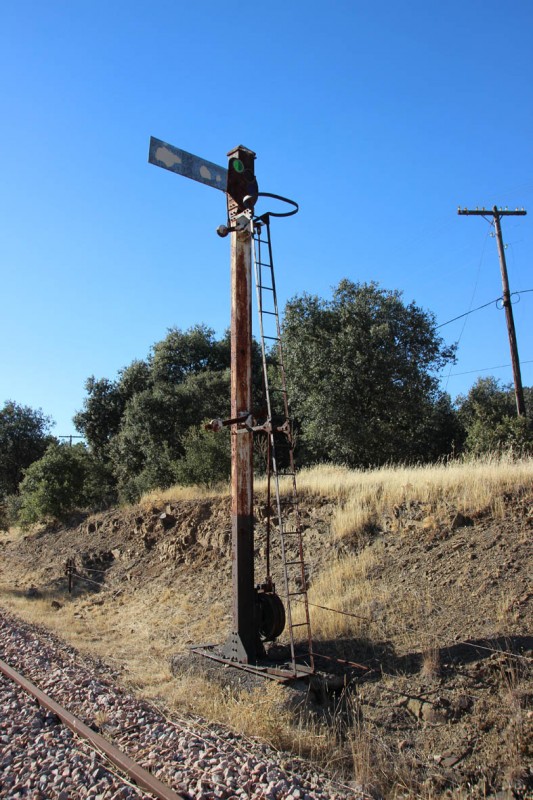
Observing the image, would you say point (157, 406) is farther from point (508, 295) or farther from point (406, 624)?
point (406, 624)

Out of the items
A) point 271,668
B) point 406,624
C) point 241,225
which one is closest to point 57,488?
point 241,225

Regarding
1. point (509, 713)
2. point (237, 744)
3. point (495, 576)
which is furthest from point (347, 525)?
point (237, 744)

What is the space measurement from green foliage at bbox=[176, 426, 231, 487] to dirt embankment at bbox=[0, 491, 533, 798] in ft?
11.5

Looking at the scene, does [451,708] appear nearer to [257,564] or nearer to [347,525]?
[347,525]

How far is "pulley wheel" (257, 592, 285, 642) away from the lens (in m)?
7.95

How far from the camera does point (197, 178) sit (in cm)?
876

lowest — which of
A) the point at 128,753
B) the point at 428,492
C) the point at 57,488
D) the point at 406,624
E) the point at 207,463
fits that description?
the point at 128,753

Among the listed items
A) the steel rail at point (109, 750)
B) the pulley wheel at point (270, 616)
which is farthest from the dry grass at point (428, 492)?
the steel rail at point (109, 750)

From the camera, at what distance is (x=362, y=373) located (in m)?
23.0

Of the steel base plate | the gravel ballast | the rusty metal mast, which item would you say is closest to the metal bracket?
the rusty metal mast

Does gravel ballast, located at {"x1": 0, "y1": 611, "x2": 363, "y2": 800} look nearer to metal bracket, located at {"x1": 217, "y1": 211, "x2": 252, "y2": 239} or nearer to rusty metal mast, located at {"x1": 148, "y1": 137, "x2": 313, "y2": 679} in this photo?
rusty metal mast, located at {"x1": 148, "y1": 137, "x2": 313, "y2": 679}

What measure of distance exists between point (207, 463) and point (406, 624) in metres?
12.5

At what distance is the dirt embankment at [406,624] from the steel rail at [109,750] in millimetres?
1550

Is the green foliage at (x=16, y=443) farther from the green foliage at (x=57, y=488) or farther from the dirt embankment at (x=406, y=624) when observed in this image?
the dirt embankment at (x=406, y=624)
